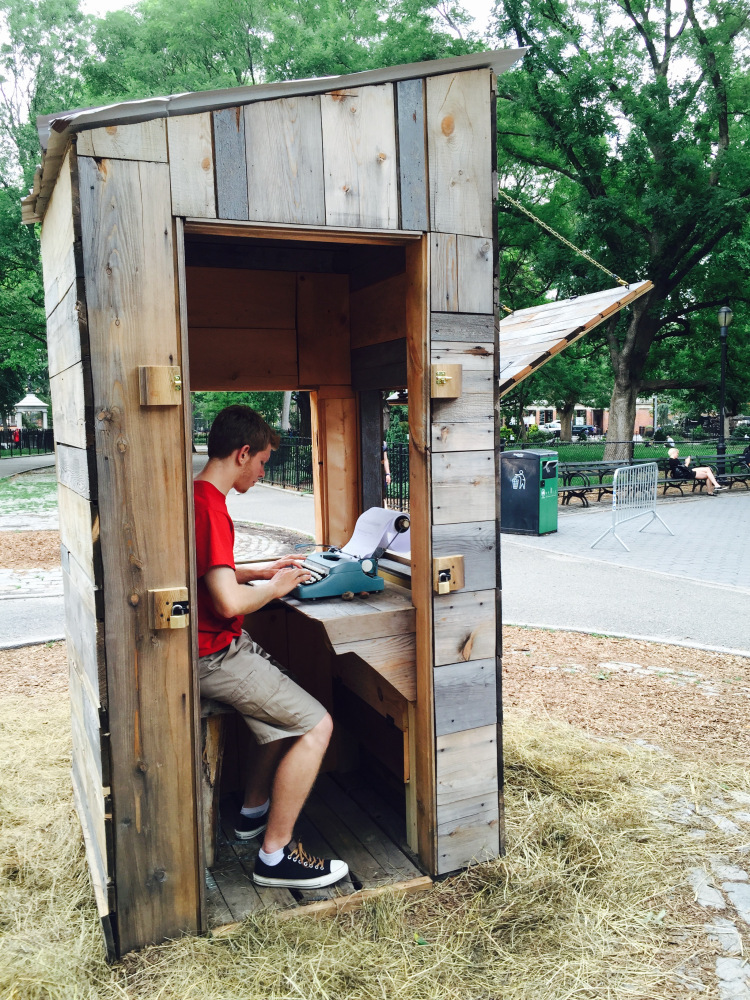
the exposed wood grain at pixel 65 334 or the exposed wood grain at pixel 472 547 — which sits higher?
the exposed wood grain at pixel 65 334

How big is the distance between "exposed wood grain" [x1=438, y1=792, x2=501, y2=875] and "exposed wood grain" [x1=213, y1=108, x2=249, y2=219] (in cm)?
235

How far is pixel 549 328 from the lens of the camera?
786 centimetres

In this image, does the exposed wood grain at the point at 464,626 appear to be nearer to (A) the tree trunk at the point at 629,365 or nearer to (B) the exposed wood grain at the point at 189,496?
(B) the exposed wood grain at the point at 189,496

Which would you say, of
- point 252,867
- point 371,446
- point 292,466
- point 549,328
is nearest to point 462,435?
point 371,446

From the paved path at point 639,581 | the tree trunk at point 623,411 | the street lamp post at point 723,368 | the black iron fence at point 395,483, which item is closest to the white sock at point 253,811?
the paved path at point 639,581

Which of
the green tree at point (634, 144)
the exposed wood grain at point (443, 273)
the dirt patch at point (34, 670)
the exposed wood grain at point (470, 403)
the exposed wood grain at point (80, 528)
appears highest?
the green tree at point (634, 144)

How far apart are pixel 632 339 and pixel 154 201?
19.2 metres

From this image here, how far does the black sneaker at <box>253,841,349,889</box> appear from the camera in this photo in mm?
3088

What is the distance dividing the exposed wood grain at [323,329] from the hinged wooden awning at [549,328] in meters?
2.16

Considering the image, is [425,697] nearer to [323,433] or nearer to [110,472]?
[110,472]

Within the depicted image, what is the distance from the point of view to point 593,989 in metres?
2.57

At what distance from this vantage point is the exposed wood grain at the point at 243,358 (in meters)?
4.50

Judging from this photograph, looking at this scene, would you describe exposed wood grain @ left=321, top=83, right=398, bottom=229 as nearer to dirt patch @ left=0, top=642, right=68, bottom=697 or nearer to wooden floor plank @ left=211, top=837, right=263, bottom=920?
wooden floor plank @ left=211, top=837, right=263, bottom=920

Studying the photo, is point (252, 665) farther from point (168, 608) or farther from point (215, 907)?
point (215, 907)
